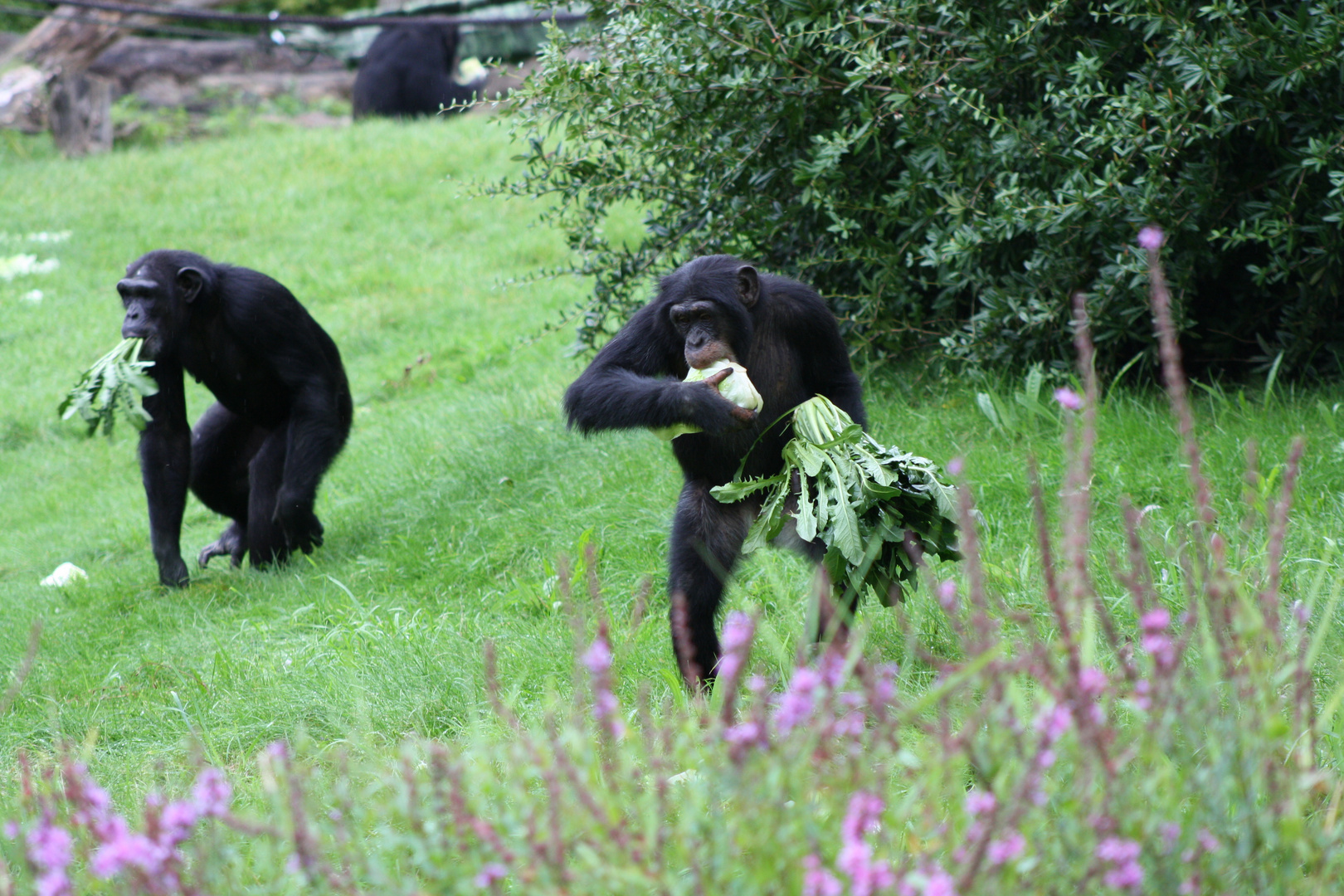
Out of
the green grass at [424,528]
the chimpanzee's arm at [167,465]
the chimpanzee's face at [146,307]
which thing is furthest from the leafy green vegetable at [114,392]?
the green grass at [424,528]

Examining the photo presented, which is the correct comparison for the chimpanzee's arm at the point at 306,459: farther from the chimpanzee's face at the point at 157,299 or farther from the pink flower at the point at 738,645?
the pink flower at the point at 738,645

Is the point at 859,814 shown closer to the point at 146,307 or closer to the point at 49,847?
the point at 49,847

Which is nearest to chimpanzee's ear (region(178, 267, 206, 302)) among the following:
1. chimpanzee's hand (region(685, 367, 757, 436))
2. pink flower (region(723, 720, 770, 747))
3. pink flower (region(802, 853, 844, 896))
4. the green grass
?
the green grass

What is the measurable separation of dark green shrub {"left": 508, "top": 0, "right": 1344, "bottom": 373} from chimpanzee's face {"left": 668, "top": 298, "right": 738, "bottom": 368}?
69.3 inches

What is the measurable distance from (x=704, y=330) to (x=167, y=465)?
3.58 meters

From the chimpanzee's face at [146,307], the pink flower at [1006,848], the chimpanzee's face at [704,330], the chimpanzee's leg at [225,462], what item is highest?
the pink flower at [1006,848]

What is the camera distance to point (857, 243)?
20.0ft

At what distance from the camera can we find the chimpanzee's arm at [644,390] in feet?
12.1

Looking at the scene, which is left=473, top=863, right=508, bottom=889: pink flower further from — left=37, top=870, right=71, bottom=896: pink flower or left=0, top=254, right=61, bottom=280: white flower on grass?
left=0, top=254, right=61, bottom=280: white flower on grass

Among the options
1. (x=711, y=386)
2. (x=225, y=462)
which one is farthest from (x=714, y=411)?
(x=225, y=462)

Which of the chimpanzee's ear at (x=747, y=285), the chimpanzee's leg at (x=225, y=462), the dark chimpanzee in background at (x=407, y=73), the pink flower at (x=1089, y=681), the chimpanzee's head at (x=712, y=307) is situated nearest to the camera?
the pink flower at (x=1089, y=681)

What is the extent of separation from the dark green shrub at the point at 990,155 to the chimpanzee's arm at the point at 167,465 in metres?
2.11

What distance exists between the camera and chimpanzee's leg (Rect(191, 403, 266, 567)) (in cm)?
689

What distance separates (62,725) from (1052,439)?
156 inches
